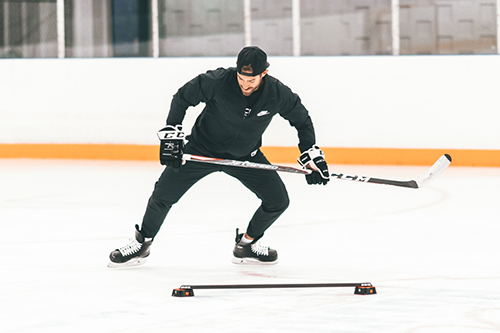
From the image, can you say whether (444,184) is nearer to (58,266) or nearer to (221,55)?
(221,55)

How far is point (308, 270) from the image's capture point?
3699 mm

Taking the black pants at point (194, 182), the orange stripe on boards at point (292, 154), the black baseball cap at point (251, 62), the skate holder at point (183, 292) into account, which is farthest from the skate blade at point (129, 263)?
the orange stripe on boards at point (292, 154)

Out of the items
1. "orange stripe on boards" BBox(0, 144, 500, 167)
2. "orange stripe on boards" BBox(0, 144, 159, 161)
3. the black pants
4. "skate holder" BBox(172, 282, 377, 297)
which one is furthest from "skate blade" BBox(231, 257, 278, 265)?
"orange stripe on boards" BBox(0, 144, 159, 161)

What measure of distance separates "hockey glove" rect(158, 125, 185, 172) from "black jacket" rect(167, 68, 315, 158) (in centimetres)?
8

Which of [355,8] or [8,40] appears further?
[8,40]

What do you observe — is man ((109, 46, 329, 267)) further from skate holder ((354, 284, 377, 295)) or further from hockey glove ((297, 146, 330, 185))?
skate holder ((354, 284, 377, 295))

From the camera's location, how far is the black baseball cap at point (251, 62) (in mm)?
3277

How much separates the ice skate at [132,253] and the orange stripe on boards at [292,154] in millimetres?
4659

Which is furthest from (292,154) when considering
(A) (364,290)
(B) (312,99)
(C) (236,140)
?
(A) (364,290)

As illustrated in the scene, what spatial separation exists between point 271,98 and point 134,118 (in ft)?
18.1

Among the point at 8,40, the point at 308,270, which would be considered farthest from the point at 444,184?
the point at 8,40

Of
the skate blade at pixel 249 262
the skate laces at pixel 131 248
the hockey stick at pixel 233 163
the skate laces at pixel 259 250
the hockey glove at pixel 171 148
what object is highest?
the hockey glove at pixel 171 148

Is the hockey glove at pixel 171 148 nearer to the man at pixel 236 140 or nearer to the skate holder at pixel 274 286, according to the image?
the man at pixel 236 140

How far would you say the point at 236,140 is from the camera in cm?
360
